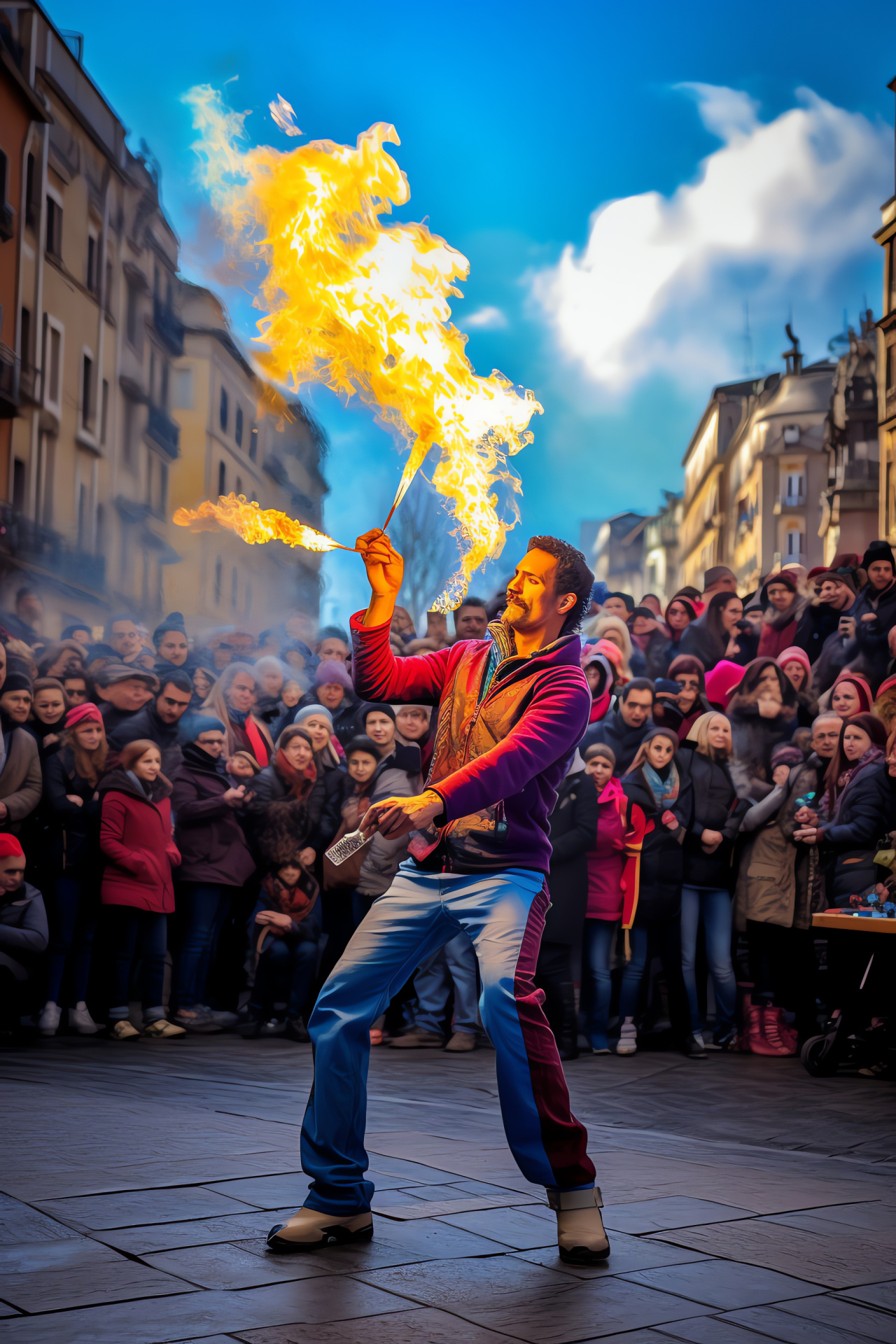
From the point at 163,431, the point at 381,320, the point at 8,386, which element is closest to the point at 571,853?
the point at 381,320

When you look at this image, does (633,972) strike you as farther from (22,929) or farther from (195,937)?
(22,929)

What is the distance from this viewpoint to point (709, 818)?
732 cm

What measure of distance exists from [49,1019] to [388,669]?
4125 mm

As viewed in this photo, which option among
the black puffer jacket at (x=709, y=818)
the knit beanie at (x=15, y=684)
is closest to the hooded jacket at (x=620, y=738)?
the black puffer jacket at (x=709, y=818)

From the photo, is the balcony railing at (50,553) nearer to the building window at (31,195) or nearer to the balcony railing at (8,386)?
the balcony railing at (8,386)

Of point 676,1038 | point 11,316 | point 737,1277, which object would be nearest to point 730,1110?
point 676,1038

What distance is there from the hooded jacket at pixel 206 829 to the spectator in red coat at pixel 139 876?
12 centimetres

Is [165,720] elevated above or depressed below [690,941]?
above

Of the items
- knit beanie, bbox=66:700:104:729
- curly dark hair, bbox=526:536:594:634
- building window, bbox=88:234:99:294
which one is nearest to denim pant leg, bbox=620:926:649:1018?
knit beanie, bbox=66:700:104:729

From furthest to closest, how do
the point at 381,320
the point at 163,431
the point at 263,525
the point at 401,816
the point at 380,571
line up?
the point at 163,431 < the point at 381,320 < the point at 263,525 < the point at 380,571 < the point at 401,816

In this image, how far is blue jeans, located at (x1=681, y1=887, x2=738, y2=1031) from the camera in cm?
720

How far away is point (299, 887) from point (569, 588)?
13.7 ft

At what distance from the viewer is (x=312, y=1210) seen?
319 cm

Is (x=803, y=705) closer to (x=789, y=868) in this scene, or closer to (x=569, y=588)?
(x=789, y=868)
